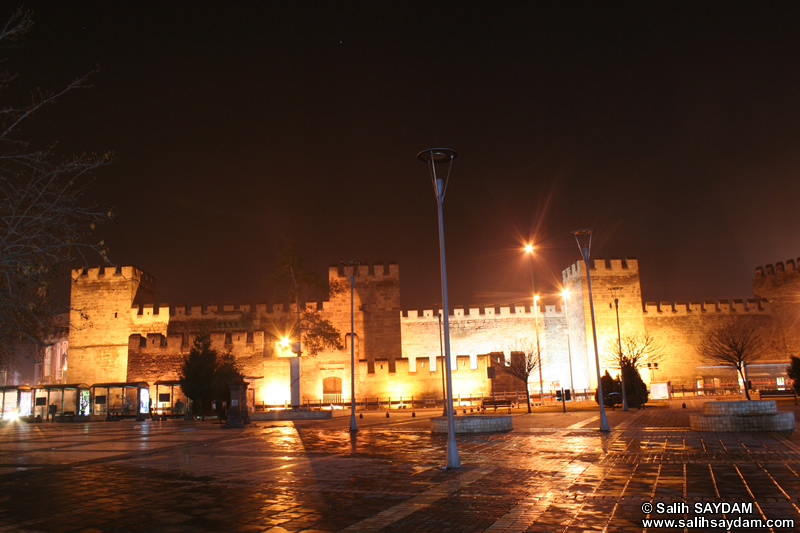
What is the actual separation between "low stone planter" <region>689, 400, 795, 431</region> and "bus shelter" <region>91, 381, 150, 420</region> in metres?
23.3

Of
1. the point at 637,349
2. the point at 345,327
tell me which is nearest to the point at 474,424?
the point at 345,327

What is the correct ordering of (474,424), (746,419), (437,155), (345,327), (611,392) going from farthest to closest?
(345,327) → (611,392) → (474,424) → (746,419) → (437,155)

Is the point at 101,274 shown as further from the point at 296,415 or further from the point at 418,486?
the point at 418,486

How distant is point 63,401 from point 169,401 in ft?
16.1

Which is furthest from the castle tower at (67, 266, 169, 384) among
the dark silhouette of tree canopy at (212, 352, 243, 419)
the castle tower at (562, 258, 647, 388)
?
the castle tower at (562, 258, 647, 388)

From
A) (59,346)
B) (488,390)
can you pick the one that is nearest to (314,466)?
(488,390)

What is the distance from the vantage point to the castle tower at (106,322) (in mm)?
35719

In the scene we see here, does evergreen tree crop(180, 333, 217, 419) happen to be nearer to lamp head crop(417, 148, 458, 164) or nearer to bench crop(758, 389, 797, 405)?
lamp head crop(417, 148, 458, 164)

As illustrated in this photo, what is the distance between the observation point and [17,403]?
3075 centimetres

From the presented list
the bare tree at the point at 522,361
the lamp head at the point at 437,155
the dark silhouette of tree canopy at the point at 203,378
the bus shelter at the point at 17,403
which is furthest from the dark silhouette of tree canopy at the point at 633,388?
the bus shelter at the point at 17,403

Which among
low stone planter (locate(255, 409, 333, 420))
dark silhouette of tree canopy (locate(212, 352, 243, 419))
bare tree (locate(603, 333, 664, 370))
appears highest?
bare tree (locate(603, 333, 664, 370))

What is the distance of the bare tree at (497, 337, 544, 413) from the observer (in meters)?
25.0

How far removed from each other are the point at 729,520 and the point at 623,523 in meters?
0.86

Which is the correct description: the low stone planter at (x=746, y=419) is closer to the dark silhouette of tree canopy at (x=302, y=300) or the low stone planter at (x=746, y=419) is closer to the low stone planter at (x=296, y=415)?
the low stone planter at (x=296, y=415)
